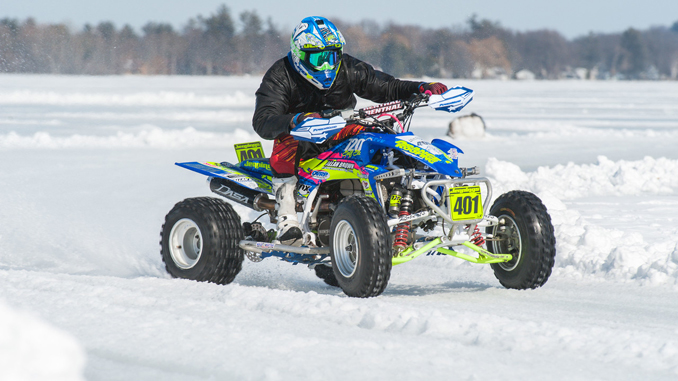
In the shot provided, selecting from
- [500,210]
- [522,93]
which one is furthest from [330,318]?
[522,93]

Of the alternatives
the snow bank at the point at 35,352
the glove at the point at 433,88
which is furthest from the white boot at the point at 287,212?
the snow bank at the point at 35,352

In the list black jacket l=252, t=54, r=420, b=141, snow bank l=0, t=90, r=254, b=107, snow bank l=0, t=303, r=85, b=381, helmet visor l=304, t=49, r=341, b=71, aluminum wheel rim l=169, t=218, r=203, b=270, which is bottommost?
snow bank l=0, t=303, r=85, b=381

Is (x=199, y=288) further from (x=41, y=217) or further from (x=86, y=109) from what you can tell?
(x=86, y=109)

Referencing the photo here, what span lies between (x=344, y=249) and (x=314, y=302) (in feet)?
2.48

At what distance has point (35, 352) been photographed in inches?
141

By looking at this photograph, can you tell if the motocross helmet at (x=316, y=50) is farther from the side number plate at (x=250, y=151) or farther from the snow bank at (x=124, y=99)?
the snow bank at (x=124, y=99)

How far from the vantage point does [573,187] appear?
38.2ft

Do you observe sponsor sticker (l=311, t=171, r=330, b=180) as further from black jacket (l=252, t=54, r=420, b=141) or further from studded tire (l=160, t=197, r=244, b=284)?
studded tire (l=160, t=197, r=244, b=284)

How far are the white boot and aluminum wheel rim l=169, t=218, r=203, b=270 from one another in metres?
0.85

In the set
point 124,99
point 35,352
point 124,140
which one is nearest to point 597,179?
point 35,352

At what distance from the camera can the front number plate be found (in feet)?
17.2

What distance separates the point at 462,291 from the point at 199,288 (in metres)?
2.05

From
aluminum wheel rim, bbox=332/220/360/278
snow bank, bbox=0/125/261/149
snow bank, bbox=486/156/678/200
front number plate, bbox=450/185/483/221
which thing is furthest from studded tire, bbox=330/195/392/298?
snow bank, bbox=0/125/261/149

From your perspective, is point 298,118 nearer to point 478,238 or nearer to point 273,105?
point 273,105
